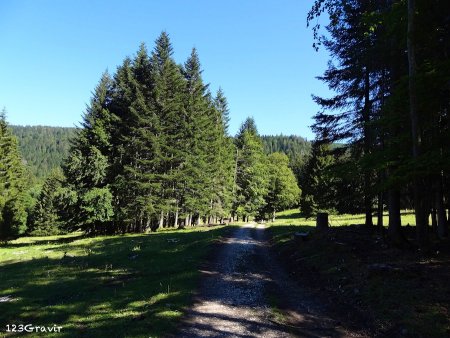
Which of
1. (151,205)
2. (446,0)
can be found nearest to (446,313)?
(446,0)

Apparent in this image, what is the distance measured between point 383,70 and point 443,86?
22.8ft

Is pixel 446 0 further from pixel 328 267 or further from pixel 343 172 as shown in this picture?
pixel 328 267

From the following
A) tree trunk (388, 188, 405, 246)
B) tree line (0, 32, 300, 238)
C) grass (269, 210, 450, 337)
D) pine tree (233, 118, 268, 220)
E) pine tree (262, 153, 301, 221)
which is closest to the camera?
grass (269, 210, 450, 337)

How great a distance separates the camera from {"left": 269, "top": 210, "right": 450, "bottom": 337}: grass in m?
7.94

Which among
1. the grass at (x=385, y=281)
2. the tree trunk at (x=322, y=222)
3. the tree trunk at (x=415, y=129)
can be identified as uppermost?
the tree trunk at (x=415, y=129)

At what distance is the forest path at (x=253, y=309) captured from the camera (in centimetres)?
807

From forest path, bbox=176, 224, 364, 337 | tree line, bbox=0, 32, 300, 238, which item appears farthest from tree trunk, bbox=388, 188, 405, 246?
tree line, bbox=0, 32, 300, 238

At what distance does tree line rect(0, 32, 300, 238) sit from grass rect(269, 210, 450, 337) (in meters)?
26.4

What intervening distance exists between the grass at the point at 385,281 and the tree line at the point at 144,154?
26.4 m

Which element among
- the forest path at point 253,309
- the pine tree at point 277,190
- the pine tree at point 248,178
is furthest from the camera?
the pine tree at point 277,190

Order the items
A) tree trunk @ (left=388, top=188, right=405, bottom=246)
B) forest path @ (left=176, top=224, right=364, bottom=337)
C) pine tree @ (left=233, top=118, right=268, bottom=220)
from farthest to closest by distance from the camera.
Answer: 1. pine tree @ (left=233, top=118, right=268, bottom=220)
2. tree trunk @ (left=388, top=188, right=405, bottom=246)
3. forest path @ (left=176, top=224, right=364, bottom=337)

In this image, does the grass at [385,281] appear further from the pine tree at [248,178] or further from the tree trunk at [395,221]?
the pine tree at [248,178]

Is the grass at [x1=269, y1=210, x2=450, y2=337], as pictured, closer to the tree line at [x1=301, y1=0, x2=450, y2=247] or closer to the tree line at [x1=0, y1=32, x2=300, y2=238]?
the tree line at [x1=301, y1=0, x2=450, y2=247]

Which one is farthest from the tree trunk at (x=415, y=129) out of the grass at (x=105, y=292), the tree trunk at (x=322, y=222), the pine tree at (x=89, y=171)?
the pine tree at (x=89, y=171)
